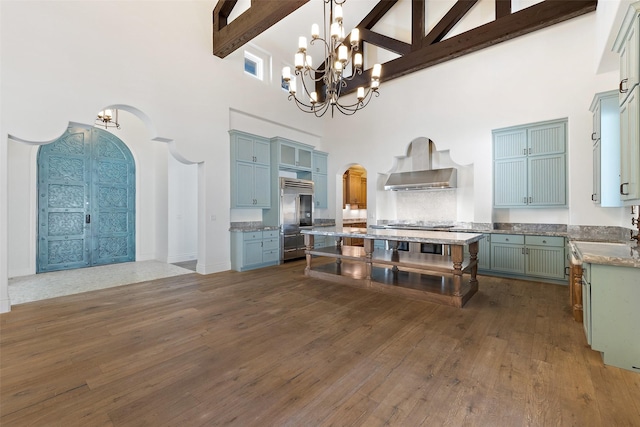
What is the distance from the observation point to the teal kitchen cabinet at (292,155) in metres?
6.17

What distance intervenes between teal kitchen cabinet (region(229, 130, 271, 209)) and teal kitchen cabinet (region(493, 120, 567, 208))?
14.5 ft

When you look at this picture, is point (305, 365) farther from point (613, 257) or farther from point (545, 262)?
point (545, 262)

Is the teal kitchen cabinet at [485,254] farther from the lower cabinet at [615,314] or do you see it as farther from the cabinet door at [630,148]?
the lower cabinet at [615,314]

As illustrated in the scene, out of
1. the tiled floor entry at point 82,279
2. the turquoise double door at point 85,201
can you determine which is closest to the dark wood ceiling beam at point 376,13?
the turquoise double door at point 85,201

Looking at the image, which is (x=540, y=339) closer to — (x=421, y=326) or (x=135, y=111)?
(x=421, y=326)

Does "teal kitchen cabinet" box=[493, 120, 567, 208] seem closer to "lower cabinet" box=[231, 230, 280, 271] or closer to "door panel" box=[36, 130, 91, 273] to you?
"lower cabinet" box=[231, 230, 280, 271]

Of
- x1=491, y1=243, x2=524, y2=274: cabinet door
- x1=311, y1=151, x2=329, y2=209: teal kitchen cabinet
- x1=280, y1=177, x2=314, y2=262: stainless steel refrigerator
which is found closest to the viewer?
x1=491, y1=243, x2=524, y2=274: cabinet door

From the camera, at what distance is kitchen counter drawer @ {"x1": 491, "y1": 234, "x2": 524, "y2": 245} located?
4607 mm

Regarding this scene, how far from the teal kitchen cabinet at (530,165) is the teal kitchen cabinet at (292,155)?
12.8 feet

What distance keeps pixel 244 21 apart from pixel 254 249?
399cm

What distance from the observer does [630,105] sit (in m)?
2.31

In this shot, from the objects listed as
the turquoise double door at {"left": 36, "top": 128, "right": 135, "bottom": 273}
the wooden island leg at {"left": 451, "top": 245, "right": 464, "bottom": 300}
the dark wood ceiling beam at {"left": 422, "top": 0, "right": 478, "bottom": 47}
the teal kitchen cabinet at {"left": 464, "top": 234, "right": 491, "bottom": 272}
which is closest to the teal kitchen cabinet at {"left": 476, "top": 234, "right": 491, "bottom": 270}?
the teal kitchen cabinet at {"left": 464, "top": 234, "right": 491, "bottom": 272}

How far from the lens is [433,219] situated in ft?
20.1

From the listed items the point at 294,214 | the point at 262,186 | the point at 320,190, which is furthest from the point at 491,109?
the point at 262,186
